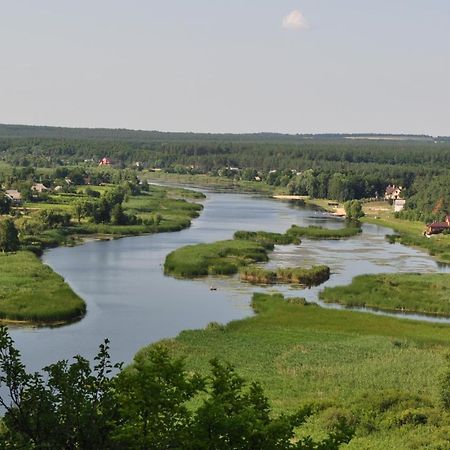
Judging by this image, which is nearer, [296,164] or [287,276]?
[287,276]

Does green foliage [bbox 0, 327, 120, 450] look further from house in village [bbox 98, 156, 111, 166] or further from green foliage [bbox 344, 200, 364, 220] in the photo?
house in village [bbox 98, 156, 111, 166]

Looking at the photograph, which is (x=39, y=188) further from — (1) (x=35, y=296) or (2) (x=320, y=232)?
(1) (x=35, y=296)

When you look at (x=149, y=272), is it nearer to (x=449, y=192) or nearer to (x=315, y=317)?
(x=315, y=317)

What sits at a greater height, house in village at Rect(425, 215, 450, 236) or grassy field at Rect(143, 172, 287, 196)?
house in village at Rect(425, 215, 450, 236)

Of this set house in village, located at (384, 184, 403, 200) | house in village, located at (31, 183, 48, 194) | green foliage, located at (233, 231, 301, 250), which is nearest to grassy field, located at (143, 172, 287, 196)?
house in village, located at (384, 184, 403, 200)

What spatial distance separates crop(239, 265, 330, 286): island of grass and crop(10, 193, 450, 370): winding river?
3.03 ft

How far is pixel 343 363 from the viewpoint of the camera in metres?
32.4

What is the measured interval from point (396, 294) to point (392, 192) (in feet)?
250

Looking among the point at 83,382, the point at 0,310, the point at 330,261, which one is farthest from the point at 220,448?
the point at 330,261

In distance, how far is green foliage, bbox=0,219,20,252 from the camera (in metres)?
58.4

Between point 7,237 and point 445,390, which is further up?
point 445,390

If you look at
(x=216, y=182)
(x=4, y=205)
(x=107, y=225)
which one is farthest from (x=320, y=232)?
(x=216, y=182)

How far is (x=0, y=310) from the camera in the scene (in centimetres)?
3897

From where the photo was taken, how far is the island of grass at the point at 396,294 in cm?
4494
